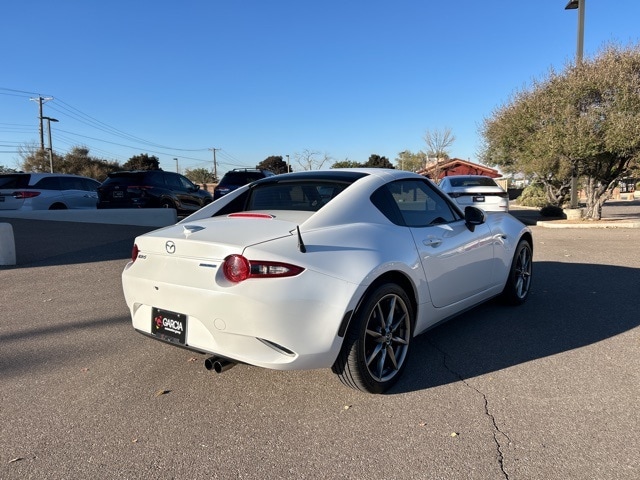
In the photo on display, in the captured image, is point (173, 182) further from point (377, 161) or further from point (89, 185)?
point (377, 161)

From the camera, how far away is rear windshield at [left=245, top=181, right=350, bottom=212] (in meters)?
3.81

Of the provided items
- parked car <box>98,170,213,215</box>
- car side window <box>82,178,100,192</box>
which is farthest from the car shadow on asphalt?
car side window <box>82,178,100,192</box>

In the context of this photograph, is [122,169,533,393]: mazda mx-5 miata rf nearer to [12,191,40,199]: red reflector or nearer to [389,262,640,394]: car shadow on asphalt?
[389,262,640,394]: car shadow on asphalt

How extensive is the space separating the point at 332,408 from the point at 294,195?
1742mm

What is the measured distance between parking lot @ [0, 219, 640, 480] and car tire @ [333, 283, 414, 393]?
15 centimetres

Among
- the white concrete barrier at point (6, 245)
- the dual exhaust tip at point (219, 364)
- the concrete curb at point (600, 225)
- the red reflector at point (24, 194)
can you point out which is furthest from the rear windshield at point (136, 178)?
the dual exhaust tip at point (219, 364)

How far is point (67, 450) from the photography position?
273 centimetres

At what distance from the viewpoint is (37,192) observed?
45.1 ft

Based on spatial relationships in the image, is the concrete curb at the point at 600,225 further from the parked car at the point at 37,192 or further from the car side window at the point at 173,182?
the parked car at the point at 37,192

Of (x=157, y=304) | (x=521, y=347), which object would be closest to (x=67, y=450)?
(x=157, y=304)

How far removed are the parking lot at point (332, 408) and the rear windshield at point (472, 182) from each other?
814 cm

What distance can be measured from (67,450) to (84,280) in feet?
16.1

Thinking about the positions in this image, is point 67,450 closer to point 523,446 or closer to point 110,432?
point 110,432

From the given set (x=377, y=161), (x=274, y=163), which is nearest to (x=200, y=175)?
(x=274, y=163)
